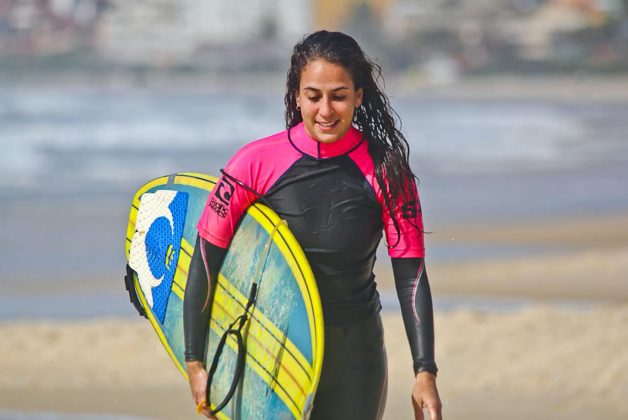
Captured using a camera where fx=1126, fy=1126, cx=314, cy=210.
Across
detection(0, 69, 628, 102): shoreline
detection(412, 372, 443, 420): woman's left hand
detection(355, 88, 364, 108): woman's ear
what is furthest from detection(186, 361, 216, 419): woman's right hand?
detection(0, 69, 628, 102): shoreline

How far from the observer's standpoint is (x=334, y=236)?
8.23 ft

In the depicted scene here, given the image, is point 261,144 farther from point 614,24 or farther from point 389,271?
point 614,24

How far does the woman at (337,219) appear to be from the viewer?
2.50 meters

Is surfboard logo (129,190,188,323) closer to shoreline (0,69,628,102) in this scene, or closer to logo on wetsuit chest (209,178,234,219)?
logo on wetsuit chest (209,178,234,219)

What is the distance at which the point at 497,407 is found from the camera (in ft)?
17.7

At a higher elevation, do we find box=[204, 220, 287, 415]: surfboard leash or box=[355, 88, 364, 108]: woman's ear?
box=[355, 88, 364, 108]: woman's ear

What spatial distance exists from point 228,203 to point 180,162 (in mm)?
17505

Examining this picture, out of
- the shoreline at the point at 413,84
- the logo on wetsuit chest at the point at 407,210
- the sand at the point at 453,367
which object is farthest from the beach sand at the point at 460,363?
the shoreline at the point at 413,84

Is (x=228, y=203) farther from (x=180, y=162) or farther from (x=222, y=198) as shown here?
(x=180, y=162)

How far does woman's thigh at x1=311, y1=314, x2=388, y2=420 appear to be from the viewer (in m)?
2.54

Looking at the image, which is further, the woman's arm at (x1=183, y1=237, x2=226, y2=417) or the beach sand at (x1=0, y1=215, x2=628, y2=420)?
the beach sand at (x1=0, y1=215, x2=628, y2=420)

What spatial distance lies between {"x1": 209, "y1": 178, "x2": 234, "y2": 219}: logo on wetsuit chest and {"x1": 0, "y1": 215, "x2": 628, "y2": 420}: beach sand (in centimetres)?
302

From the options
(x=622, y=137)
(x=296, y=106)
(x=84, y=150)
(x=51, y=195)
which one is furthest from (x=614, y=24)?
(x=296, y=106)

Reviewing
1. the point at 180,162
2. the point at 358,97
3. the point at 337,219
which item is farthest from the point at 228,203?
the point at 180,162
